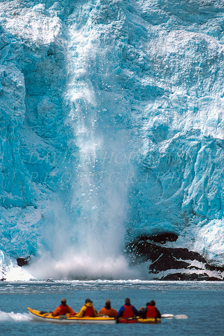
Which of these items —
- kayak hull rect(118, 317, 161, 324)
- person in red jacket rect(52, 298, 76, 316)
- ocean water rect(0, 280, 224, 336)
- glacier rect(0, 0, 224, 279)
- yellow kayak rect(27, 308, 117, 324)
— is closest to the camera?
ocean water rect(0, 280, 224, 336)

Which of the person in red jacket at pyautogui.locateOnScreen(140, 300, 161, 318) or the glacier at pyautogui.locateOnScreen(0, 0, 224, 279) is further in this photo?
the glacier at pyautogui.locateOnScreen(0, 0, 224, 279)

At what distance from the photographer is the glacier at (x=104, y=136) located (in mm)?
38219

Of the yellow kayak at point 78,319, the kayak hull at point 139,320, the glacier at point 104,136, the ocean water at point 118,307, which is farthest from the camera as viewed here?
the glacier at point 104,136

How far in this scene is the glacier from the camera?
38.2 meters

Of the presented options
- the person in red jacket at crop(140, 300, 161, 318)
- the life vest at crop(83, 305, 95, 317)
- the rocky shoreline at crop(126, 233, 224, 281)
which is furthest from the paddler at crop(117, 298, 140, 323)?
the rocky shoreline at crop(126, 233, 224, 281)

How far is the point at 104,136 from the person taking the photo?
42406 millimetres

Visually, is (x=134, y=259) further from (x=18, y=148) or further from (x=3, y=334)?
Result: (x=3, y=334)

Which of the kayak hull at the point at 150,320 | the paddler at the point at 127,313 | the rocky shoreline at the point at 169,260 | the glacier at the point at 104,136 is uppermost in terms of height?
the glacier at the point at 104,136

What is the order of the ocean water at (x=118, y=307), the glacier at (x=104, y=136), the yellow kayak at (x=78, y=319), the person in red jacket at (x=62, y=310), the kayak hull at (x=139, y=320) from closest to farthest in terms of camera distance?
the ocean water at (x=118, y=307)
the kayak hull at (x=139, y=320)
the yellow kayak at (x=78, y=319)
the person in red jacket at (x=62, y=310)
the glacier at (x=104, y=136)

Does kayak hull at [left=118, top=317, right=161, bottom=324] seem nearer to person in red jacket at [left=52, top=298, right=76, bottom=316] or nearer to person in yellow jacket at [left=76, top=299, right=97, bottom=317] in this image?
person in yellow jacket at [left=76, top=299, right=97, bottom=317]

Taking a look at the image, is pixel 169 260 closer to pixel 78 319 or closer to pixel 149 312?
pixel 149 312

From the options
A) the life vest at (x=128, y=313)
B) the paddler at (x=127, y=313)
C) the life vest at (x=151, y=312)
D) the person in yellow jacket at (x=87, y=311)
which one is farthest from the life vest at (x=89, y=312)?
the life vest at (x=151, y=312)

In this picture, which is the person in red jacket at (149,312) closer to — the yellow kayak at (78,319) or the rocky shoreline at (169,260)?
the yellow kayak at (78,319)

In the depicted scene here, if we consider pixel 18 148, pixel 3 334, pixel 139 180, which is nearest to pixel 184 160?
pixel 139 180
